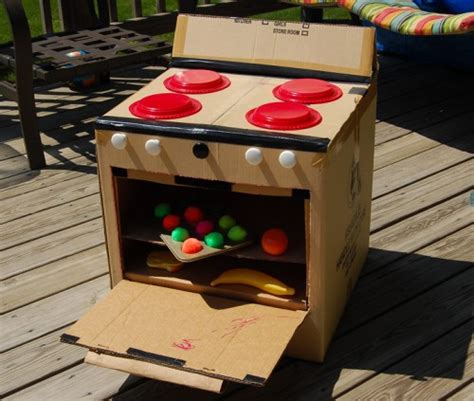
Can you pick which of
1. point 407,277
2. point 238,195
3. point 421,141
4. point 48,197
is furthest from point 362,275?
point 48,197

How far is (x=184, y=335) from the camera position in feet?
6.21

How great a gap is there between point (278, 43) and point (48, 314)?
3.34 ft

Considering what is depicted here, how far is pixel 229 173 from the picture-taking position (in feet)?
6.06

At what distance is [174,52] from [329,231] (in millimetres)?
746

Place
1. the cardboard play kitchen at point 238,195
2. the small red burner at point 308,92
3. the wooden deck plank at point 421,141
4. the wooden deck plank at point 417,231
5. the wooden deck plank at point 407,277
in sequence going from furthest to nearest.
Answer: the wooden deck plank at point 421,141 → the wooden deck plank at point 417,231 → the wooden deck plank at point 407,277 → the small red burner at point 308,92 → the cardboard play kitchen at point 238,195

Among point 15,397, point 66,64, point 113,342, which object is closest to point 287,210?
point 113,342

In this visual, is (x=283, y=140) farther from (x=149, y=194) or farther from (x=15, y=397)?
(x=15, y=397)

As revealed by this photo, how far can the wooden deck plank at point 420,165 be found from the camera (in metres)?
3.00

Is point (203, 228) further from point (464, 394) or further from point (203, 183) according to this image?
point (464, 394)

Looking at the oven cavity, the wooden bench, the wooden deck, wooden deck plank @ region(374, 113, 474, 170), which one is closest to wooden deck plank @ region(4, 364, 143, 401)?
the wooden deck

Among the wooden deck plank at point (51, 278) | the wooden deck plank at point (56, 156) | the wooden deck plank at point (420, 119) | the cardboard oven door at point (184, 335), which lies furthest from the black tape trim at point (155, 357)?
the wooden deck plank at point (420, 119)

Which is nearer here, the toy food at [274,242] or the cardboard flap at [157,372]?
the cardboard flap at [157,372]

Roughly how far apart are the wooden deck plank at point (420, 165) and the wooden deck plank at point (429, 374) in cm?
91

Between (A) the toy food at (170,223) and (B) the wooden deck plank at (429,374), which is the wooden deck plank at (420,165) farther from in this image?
(A) the toy food at (170,223)
